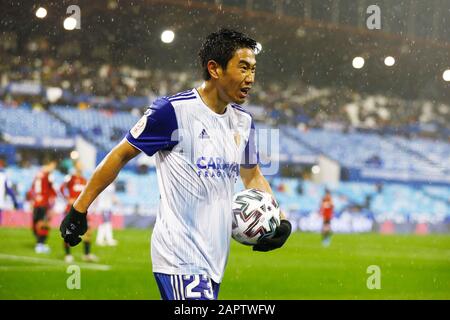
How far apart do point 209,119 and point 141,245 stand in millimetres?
8592

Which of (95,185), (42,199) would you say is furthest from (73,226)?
(42,199)

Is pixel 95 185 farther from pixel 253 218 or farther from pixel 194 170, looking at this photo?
pixel 253 218

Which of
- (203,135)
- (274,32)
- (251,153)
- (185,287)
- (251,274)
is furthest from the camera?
(251,274)

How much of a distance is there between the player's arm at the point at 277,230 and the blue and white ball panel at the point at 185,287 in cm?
34

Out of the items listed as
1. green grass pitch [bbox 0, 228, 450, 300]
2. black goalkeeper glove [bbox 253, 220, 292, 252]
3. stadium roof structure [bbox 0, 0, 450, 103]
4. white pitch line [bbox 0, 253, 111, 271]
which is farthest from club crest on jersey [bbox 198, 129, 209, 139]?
white pitch line [bbox 0, 253, 111, 271]

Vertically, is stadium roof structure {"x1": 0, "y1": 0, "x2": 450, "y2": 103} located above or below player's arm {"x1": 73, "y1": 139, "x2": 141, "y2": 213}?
above

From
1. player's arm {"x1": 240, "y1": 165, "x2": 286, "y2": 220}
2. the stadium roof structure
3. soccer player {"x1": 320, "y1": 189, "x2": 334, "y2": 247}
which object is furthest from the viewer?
soccer player {"x1": 320, "y1": 189, "x2": 334, "y2": 247}

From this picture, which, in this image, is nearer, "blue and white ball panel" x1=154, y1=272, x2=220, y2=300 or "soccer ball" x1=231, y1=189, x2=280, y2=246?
"blue and white ball panel" x1=154, y1=272, x2=220, y2=300

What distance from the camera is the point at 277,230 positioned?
3498 mm

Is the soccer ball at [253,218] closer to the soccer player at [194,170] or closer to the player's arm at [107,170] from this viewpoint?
the soccer player at [194,170]

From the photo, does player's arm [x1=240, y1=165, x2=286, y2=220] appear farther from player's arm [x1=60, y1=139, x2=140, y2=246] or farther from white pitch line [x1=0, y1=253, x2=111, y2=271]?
white pitch line [x1=0, y1=253, x2=111, y2=271]

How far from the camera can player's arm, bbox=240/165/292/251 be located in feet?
11.4

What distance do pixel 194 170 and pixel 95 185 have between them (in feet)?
1.42

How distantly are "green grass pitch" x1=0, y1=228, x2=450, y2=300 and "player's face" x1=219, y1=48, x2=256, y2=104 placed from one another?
383 cm
